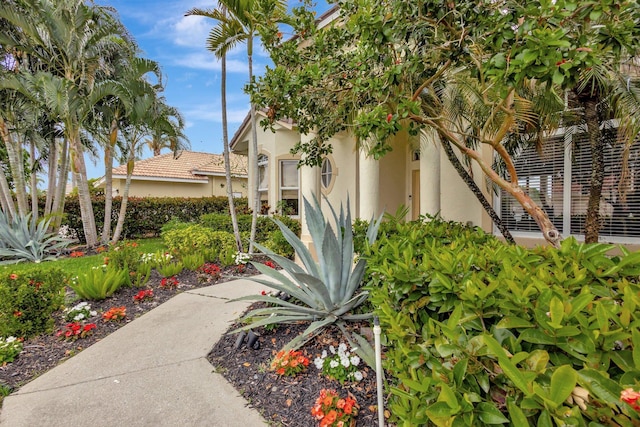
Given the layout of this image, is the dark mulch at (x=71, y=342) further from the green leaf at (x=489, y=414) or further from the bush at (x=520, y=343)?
the green leaf at (x=489, y=414)

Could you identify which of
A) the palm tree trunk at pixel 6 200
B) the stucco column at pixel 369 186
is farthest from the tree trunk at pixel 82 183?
the stucco column at pixel 369 186

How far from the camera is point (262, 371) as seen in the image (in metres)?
3.12

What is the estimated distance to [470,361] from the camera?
1.42 metres

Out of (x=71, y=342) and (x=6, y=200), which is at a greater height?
(x=6, y=200)

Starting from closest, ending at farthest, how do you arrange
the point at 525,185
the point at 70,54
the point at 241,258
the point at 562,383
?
the point at 562,383
the point at 525,185
the point at 241,258
the point at 70,54

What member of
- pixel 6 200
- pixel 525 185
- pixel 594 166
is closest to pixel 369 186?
pixel 525 185

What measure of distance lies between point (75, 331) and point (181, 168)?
2068cm

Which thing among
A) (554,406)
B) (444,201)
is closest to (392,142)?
(444,201)

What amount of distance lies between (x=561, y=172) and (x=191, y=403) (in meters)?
7.30

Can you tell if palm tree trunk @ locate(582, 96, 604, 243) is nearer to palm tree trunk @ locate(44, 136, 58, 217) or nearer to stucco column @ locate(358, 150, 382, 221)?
stucco column @ locate(358, 150, 382, 221)

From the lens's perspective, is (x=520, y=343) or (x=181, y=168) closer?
(x=520, y=343)

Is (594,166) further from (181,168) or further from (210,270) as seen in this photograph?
(181,168)

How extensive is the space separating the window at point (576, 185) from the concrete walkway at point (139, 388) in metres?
6.51

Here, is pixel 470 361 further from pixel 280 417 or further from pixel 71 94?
pixel 71 94
